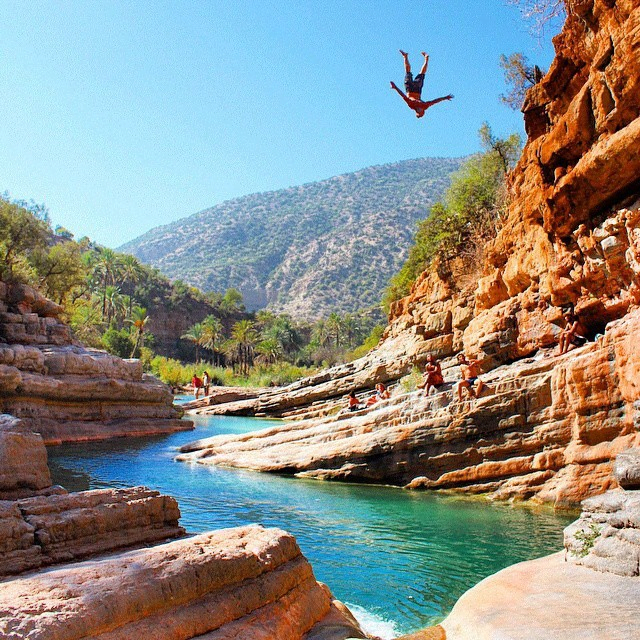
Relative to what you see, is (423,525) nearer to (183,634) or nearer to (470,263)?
(183,634)

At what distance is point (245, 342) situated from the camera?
82438mm

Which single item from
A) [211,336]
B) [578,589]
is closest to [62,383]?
[578,589]

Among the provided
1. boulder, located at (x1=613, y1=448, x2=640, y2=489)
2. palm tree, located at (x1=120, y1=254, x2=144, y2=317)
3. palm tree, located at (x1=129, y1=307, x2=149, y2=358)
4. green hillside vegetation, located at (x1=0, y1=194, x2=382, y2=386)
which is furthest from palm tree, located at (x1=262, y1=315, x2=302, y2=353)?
boulder, located at (x1=613, y1=448, x2=640, y2=489)

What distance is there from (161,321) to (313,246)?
67.3 metres

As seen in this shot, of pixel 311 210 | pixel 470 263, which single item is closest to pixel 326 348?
pixel 470 263

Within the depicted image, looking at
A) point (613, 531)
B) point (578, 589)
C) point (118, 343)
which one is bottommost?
point (578, 589)

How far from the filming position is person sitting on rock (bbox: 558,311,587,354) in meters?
16.0

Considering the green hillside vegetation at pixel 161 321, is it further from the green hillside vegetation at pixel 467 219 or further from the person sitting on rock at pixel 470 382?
the person sitting on rock at pixel 470 382

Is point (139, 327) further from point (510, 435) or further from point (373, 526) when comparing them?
point (373, 526)

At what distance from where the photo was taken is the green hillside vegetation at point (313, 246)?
440 ft

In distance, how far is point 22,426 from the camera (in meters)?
8.09

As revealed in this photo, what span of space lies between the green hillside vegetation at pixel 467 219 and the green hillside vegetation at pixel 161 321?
52.4 ft

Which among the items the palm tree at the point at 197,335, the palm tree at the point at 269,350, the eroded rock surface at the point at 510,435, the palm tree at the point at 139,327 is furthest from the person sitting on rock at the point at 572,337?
the palm tree at the point at 197,335

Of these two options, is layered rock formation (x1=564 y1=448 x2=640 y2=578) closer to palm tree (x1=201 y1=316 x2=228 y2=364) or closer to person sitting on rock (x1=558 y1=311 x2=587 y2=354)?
person sitting on rock (x1=558 y1=311 x2=587 y2=354)
